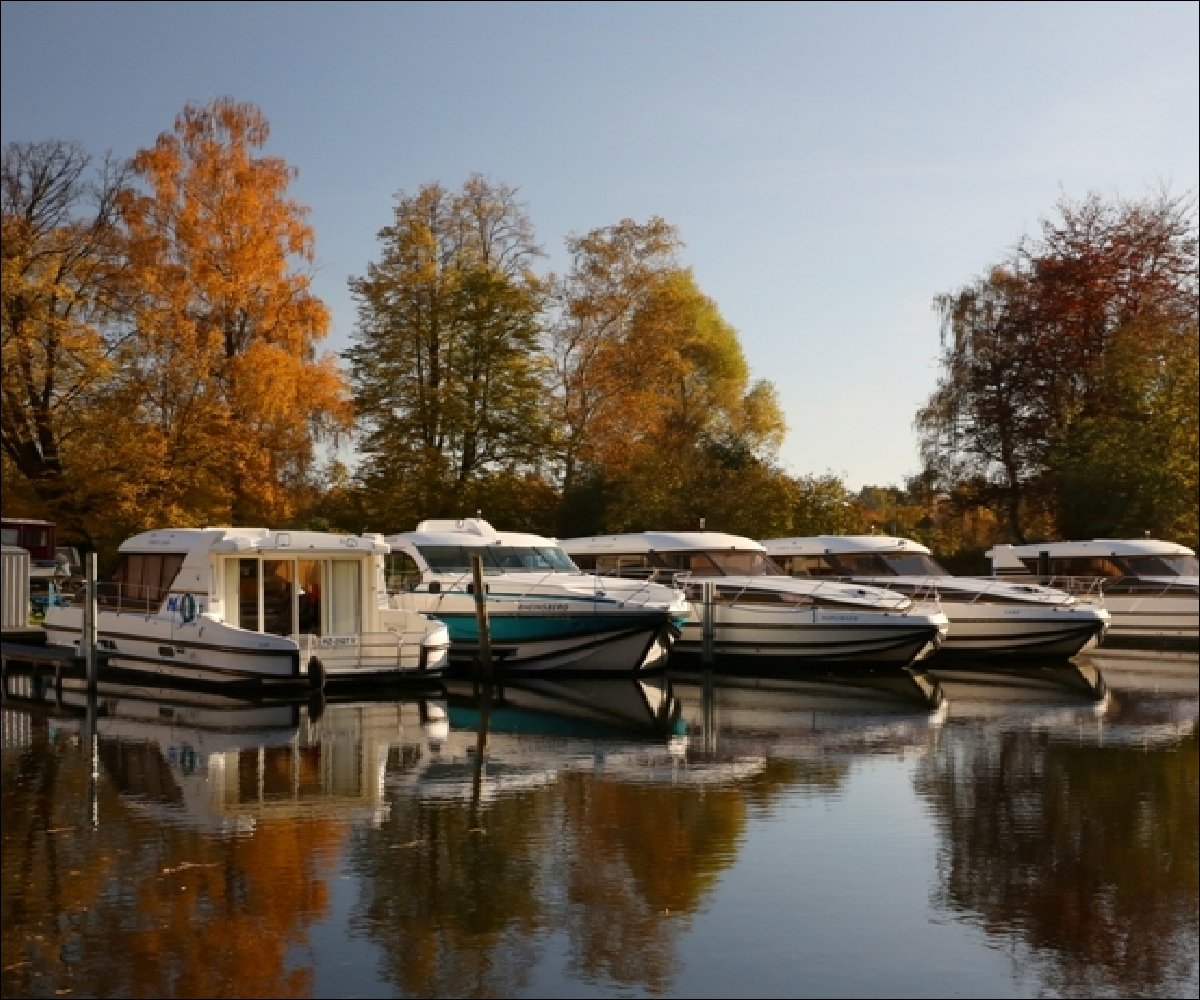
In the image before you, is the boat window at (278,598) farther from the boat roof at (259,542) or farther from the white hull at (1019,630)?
the white hull at (1019,630)

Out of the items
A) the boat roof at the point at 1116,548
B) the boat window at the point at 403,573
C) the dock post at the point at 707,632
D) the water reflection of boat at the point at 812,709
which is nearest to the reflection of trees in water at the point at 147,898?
the water reflection of boat at the point at 812,709

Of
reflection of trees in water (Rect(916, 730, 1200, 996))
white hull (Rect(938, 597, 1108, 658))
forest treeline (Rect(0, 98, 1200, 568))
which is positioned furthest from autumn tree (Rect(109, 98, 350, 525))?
reflection of trees in water (Rect(916, 730, 1200, 996))

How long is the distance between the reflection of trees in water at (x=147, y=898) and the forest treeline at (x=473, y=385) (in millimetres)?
22771

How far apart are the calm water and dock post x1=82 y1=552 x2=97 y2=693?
10.3ft

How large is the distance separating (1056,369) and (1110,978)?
43.2 m

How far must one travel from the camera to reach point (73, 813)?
16.3 meters

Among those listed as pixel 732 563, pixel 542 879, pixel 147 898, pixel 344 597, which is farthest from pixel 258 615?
pixel 542 879

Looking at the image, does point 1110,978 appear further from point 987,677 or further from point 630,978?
point 987,677

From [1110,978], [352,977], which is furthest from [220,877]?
[1110,978]

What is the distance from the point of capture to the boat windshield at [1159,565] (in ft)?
126

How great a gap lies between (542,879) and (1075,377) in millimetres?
41747

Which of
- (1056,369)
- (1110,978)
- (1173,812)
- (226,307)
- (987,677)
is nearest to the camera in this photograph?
(1110,978)

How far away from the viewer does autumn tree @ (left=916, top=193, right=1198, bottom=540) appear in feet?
150

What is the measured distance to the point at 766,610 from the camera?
1304 inches
